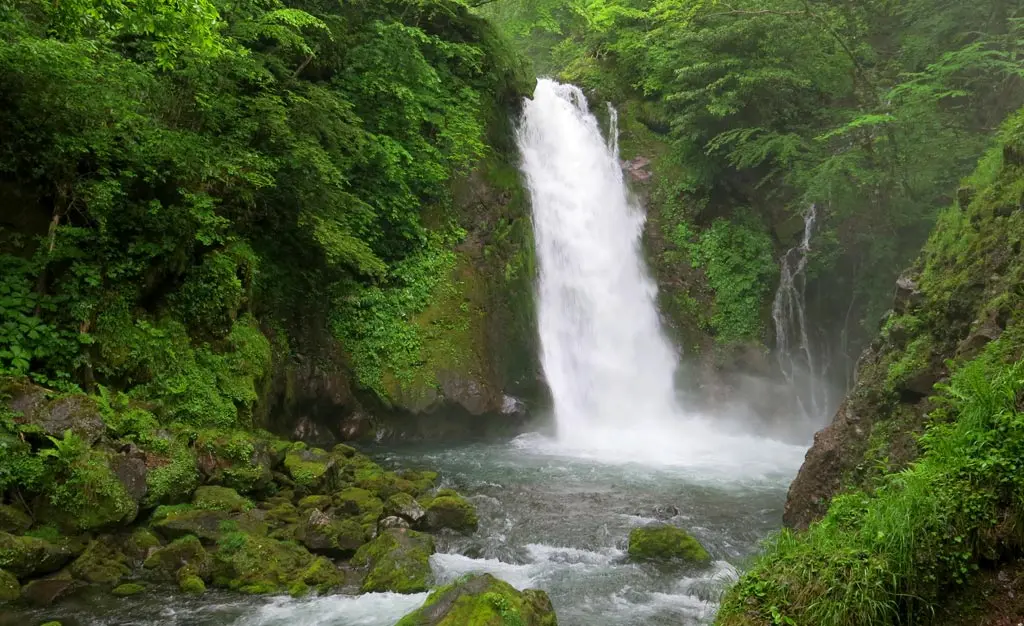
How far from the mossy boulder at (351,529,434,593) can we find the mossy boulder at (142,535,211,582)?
1.40 metres

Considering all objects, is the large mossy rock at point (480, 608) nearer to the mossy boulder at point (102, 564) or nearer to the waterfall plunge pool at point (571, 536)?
the waterfall plunge pool at point (571, 536)

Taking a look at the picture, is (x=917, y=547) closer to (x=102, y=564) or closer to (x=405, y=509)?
(x=405, y=509)

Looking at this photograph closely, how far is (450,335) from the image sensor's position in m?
13.0

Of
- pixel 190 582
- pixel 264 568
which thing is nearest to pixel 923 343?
pixel 264 568

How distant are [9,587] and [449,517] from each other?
4176mm

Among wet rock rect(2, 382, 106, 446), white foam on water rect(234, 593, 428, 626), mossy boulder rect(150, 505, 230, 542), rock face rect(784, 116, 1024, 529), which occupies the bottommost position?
white foam on water rect(234, 593, 428, 626)

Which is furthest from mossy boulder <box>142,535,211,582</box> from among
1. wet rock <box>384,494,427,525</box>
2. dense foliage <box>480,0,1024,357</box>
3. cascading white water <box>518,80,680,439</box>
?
dense foliage <box>480,0,1024,357</box>

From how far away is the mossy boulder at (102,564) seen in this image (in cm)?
558

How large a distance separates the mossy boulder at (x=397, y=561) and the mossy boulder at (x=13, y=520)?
2898 mm

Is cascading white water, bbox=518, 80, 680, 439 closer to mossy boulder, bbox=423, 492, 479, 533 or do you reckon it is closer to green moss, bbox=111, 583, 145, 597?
mossy boulder, bbox=423, 492, 479, 533

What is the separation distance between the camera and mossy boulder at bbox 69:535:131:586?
5.58 m

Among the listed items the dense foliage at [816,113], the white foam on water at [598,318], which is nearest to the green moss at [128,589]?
the white foam on water at [598,318]

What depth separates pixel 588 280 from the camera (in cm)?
1593

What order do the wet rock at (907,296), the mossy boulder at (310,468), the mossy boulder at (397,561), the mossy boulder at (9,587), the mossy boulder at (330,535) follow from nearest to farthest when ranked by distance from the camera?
the mossy boulder at (9,587) < the mossy boulder at (397,561) < the mossy boulder at (330,535) < the wet rock at (907,296) < the mossy boulder at (310,468)
